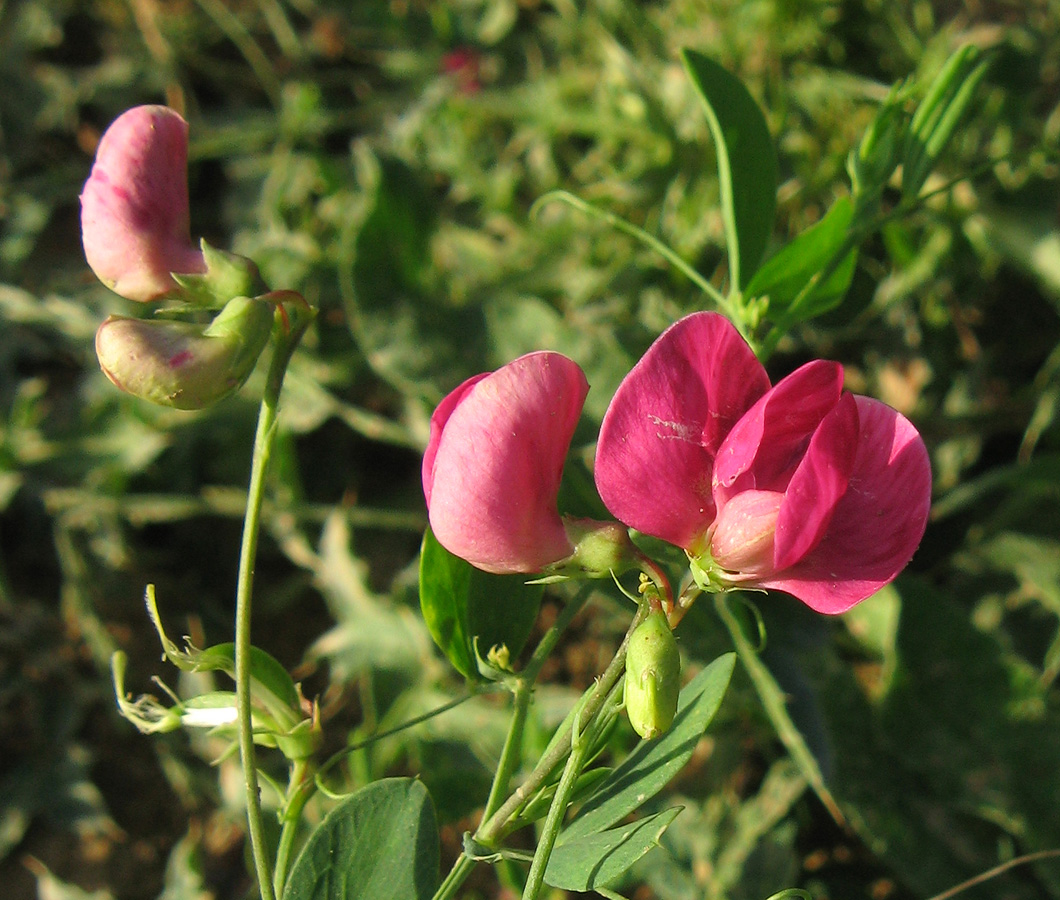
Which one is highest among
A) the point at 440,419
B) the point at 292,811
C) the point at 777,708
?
the point at 440,419

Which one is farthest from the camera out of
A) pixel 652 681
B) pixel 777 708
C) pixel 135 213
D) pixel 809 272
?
pixel 777 708

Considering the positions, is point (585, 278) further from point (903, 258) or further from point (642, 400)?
point (642, 400)

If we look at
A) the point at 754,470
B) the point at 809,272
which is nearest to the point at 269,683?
the point at 754,470

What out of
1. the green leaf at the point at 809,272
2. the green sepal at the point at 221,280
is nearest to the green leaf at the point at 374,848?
the green sepal at the point at 221,280

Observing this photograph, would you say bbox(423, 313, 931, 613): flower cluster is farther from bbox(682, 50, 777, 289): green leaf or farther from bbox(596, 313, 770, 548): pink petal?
bbox(682, 50, 777, 289): green leaf

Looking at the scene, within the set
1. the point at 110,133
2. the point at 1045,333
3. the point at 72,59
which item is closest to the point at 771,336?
the point at 110,133

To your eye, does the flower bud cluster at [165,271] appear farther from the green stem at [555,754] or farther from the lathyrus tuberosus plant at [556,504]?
the green stem at [555,754]

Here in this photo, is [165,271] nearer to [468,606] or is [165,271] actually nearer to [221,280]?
[221,280]
